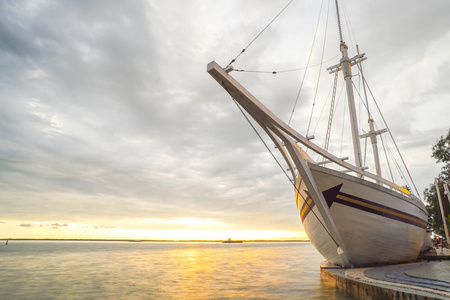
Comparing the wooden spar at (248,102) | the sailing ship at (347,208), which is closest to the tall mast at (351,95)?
the sailing ship at (347,208)

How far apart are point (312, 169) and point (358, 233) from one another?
132 inches

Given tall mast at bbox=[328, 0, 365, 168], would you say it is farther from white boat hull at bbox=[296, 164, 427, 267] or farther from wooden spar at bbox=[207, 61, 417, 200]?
wooden spar at bbox=[207, 61, 417, 200]

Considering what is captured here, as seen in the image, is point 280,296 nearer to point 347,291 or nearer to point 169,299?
point 347,291

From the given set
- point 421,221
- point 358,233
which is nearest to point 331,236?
point 358,233

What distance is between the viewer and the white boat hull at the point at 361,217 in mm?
10805

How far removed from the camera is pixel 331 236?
11.3 meters

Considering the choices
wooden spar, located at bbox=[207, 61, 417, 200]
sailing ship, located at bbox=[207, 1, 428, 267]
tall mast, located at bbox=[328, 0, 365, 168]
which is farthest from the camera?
tall mast, located at bbox=[328, 0, 365, 168]

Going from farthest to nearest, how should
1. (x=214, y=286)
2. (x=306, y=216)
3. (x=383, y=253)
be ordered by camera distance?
(x=214, y=286) < (x=306, y=216) < (x=383, y=253)

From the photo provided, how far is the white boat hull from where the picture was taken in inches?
425

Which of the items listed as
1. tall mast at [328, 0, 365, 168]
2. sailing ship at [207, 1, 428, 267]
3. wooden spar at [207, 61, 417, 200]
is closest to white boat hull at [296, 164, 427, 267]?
sailing ship at [207, 1, 428, 267]

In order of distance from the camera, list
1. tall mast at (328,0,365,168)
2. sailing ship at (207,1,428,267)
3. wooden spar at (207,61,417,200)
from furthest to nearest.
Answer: tall mast at (328,0,365,168), sailing ship at (207,1,428,267), wooden spar at (207,61,417,200)

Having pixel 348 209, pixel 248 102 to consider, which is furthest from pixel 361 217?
pixel 248 102

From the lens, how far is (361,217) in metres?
10.8

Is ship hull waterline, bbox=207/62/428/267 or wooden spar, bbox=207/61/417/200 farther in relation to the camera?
ship hull waterline, bbox=207/62/428/267
